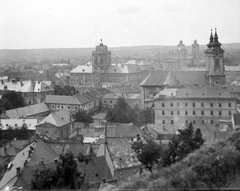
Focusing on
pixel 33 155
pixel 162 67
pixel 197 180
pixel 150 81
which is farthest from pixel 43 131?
pixel 162 67

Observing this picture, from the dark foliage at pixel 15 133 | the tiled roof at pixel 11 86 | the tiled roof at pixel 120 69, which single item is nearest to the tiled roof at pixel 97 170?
the dark foliage at pixel 15 133

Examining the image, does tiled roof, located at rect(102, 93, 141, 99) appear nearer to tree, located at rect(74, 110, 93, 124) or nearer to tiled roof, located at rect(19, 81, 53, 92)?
tiled roof, located at rect(19, 81, 53, 92)

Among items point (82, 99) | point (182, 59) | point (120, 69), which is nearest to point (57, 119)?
point (82, 99)

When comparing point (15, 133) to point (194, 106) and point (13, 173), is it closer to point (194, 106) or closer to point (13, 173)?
point (13, 173)

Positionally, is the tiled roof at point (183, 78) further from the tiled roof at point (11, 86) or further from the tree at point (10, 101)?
the tiled roof at point (11, 86)

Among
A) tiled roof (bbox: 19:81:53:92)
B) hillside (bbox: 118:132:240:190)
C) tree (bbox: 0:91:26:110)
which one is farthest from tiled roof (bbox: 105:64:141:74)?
hillside (bbox: 118:132:240:190)

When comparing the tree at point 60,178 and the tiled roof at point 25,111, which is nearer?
the tree at point 60,178
